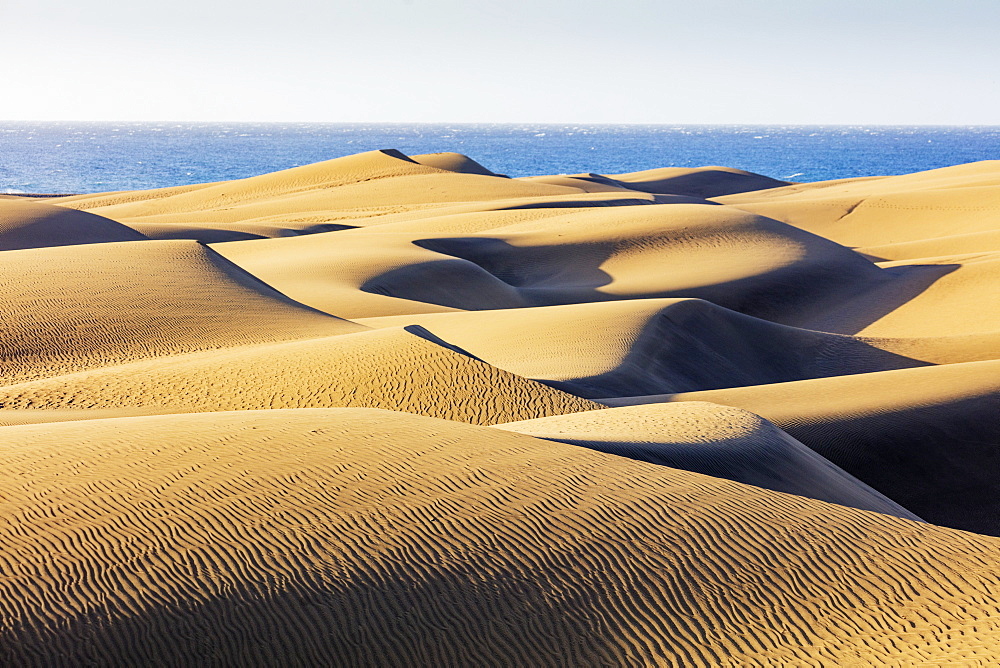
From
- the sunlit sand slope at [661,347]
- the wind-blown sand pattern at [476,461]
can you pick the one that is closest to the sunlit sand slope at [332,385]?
the wind-blown sand pattern at [476,461]

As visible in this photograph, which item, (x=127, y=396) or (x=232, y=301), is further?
(x=232, y=301)

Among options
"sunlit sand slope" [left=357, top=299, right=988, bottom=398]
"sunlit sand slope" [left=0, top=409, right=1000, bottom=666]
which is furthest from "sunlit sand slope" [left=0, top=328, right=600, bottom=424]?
"sunlit sand slope" [left=0, top=409, right=1000, bottom=666]

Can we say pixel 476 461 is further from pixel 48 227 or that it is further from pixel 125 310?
pixel 48 227

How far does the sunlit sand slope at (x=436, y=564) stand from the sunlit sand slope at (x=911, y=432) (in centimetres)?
402

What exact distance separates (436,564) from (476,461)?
1.02 m

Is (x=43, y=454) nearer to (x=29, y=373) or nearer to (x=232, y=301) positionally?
(x=29, y=373)

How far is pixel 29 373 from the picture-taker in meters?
8.88

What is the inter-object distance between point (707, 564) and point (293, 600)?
1.66 meters

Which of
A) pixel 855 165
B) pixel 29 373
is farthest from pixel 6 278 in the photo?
pixel 855 165

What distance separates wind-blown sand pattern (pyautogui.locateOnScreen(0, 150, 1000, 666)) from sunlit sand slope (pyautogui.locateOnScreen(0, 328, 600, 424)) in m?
0.04

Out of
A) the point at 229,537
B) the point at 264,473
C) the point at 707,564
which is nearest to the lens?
the point at 229,537

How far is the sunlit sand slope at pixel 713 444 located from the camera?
5566mm

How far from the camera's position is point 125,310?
10.4m

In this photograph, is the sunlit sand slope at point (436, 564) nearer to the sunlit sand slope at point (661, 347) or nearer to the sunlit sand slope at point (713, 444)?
the sunlit sand slope at point (713, 444)
